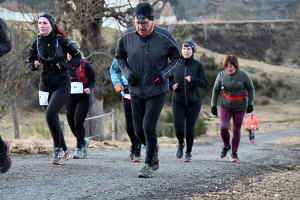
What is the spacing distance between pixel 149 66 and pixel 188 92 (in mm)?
2829

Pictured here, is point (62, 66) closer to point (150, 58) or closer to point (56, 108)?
point (56, 108)

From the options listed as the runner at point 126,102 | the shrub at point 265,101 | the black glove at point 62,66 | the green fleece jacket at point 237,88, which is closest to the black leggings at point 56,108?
the black glove at point 62,66

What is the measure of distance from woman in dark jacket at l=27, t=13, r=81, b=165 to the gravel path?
64 cm

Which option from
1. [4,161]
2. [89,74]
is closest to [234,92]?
[89,74]

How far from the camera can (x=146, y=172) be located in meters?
7.45

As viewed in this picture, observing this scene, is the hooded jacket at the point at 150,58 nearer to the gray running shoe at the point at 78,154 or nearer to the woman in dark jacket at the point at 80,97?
the woman in dark jacket at the point at 80,97

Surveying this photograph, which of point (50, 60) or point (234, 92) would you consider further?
point (234, 92)

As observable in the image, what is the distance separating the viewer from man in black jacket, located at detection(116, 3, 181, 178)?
7.45 metres

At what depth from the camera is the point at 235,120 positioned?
1071cm

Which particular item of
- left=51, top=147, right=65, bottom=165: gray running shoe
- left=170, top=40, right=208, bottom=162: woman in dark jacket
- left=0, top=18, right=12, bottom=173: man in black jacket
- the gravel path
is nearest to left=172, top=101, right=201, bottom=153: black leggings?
left=170, top=40, right=208, bottom=162: woman in dark jacket

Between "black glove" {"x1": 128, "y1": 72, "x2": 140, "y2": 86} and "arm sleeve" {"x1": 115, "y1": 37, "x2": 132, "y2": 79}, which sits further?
"arm sleeve" {"x1": 115, "y1": 37, "x2": 132, "y2": 79}

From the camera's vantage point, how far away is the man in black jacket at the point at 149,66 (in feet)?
24.5

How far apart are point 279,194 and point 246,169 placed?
2422 millimetres

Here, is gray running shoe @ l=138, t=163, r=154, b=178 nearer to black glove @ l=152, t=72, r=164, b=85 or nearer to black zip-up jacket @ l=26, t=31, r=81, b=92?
black glove @ l=152, t=72, r=164, b=85
